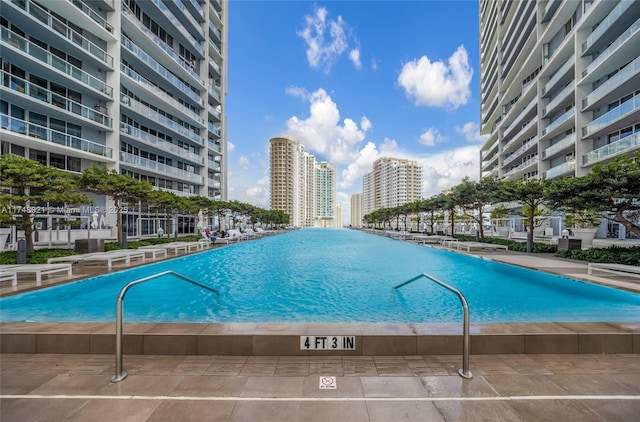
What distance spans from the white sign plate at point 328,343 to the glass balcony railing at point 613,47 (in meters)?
29.1

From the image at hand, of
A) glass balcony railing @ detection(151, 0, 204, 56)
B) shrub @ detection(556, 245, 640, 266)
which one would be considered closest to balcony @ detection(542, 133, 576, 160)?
shrub @ detection(556, 245, 640, 266)

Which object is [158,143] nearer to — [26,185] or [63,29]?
[63,29]

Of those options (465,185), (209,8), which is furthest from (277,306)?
(209,8)

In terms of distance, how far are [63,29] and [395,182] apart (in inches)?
4760

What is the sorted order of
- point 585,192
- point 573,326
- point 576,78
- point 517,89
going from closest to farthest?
point 573,326 < point 585,192 < point 576,78 < point 517,89

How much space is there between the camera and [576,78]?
24.6 metres

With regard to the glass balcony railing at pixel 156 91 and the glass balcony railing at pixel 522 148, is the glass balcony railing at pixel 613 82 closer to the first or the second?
the glass balcony railing at pixel 522 148

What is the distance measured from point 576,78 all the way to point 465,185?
51.8ft

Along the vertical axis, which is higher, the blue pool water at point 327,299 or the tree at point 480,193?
the tree at point 480,193

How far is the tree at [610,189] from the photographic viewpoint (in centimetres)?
998

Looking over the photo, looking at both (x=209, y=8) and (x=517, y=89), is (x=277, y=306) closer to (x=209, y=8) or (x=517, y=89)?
(x=209, y=8)

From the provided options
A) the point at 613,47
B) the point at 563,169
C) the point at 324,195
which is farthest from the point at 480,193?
the point at 324,195

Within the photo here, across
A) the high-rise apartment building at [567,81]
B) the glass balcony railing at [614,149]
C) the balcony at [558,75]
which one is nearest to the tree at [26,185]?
the glass balcony railing at [614,149]

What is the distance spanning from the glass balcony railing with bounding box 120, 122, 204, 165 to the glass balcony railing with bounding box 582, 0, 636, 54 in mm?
39248
